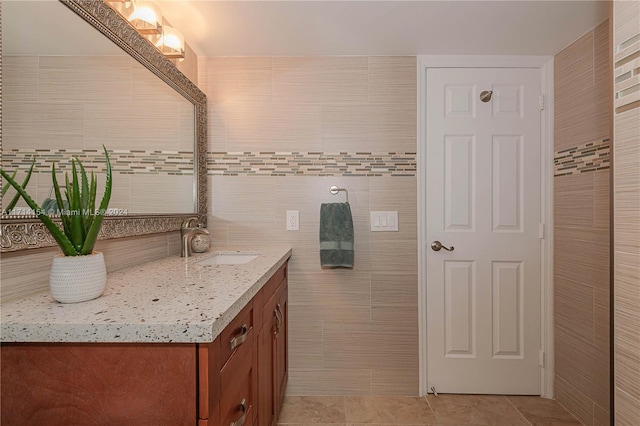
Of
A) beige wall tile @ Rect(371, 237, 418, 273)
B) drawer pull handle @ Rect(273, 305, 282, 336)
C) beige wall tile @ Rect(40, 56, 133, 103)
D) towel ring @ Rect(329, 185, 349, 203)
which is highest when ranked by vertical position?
beige wall tile @ Rect(40, 56, 133, 103)

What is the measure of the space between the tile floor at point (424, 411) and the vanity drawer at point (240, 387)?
0.85 meters

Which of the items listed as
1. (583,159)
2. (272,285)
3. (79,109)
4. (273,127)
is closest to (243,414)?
(272,285)

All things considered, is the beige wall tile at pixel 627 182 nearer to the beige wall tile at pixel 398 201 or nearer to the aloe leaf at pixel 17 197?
the beige wall tile at pixel 398 201

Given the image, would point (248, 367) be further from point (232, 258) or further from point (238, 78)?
point (238, 78)

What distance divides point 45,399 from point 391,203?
5.88 feet

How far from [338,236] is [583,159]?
1438 millimetres

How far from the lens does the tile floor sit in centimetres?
181

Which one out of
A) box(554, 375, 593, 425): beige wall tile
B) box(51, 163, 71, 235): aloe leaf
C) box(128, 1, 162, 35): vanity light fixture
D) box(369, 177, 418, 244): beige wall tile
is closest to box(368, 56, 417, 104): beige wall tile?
box(369, 177, 418, 244): beige wall tile

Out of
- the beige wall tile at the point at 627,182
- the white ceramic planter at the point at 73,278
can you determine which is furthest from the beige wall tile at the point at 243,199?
the beige wall tile at the point at 627,182

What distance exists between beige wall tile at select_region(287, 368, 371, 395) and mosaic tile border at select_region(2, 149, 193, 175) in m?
1.45

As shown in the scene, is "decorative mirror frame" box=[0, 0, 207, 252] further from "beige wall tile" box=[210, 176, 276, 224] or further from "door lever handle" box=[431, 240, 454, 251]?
"door lever handle" box=[431, 240, 454, 251]

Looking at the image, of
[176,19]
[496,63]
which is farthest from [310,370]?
[496,63]

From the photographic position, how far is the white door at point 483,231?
2.06 metres

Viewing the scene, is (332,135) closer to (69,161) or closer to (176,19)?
(176,19)
